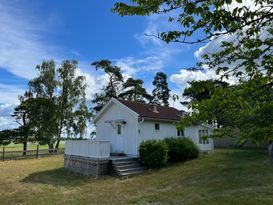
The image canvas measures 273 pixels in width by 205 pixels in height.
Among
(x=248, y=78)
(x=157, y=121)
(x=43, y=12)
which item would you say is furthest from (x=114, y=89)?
(x=248, y=78)

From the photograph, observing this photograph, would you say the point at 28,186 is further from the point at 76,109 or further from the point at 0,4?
the point at 76,109

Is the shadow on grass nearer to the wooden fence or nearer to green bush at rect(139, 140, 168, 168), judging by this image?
green bush at rect(139, 140, 168, 168)

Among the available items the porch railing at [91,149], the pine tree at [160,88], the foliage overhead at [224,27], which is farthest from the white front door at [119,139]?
the pine tree at [160,88]

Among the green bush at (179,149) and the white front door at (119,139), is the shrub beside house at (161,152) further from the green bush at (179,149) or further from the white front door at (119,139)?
the white front door at (119,139)

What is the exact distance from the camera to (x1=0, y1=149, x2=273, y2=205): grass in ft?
28.6

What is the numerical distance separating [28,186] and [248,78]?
11080 millimetres

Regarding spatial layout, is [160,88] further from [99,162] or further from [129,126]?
Answer: [99,162]

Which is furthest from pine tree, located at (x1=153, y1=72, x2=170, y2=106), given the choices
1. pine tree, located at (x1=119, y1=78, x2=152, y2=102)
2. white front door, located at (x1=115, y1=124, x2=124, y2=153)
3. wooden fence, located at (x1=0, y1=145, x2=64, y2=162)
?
white front door, located at (x1=115, y1=124, x2=124, y2=153)

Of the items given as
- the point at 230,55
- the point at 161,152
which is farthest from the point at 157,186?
the point at 230,55

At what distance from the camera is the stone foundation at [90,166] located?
13898 millimetres

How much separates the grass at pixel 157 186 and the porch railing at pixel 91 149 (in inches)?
54.0

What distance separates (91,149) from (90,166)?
936 mm

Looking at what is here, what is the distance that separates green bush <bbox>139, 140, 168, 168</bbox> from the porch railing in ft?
6.90

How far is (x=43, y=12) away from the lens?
12.0 m
